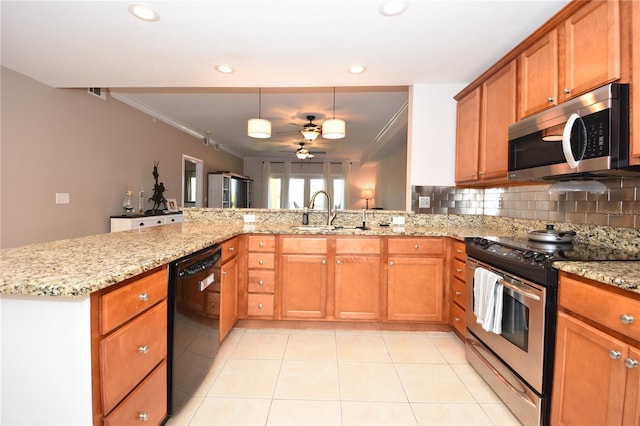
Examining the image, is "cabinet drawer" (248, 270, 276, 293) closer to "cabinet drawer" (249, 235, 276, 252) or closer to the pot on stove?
"cabinet drawer" (249, 235, 276, 252)

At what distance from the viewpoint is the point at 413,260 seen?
98.0 inches

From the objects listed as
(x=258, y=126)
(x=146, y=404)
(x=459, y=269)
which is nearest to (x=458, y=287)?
(x=459, y=269)

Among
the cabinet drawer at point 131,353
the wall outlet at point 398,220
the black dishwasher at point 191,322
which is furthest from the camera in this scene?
the wall outlet at point 398,220

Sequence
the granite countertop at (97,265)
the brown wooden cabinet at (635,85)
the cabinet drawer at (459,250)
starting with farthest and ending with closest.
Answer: the cabinet drawer at (459,250), the brown wooden cabinet at (635,85), the granite countertop at (97,265)

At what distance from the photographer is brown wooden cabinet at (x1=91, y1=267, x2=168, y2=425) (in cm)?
99

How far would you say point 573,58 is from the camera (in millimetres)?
1629

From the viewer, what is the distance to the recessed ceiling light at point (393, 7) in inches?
66.8

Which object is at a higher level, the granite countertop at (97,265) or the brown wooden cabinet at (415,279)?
the granite countertop at (97,265)

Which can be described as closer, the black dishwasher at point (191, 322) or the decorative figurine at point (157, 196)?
the black dishwasher at point (191, 322)

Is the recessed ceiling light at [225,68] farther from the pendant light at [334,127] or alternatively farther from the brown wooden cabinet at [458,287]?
the brown wooden cabinet at [458,287]

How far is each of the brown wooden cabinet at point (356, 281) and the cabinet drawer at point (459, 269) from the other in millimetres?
597

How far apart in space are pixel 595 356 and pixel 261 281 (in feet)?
6.96

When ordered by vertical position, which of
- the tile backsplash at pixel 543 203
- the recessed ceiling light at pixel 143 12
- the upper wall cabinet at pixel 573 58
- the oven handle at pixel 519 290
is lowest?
the oven handle at pixel 519 290

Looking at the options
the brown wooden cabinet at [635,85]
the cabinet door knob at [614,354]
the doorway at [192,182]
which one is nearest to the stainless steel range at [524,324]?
the cabinet door knob at [614,354]
